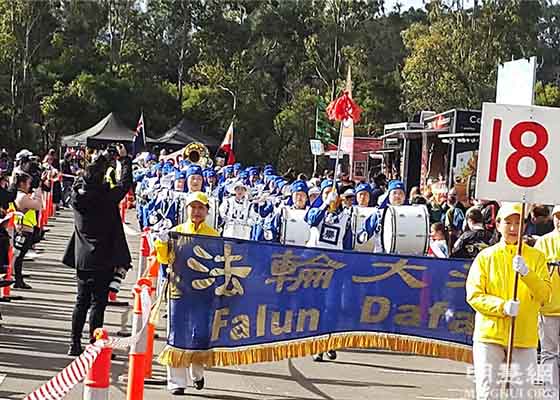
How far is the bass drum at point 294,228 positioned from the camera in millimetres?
12773

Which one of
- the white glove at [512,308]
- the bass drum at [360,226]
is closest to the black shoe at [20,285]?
the bass drum at [360,226]

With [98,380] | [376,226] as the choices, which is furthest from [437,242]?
[98,380]

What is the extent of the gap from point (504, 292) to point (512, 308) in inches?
10.6

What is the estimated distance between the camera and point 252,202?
15.9m

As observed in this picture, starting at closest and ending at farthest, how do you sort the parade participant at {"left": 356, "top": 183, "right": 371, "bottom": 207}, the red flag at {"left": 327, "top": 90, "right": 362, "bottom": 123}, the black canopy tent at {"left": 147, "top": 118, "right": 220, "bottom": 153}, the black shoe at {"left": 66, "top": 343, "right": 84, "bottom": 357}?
the black shoe at {"left": 66, "top": 343, "right": 84, "bottom": 357}
the parade participant at {"left": 356, "top": 183, "right": 371, "bottom": 207}
the red flag at {"left": 327, "top": 90, "right": 362, "bottom": 123}
the black canopy tent at {"left": 147, "top": 118, "right": 220, "bottom": 153}

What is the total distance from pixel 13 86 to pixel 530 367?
5010 centimetres

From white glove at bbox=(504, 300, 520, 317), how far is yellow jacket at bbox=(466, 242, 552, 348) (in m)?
0.13

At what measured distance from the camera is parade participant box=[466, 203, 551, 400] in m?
6.75

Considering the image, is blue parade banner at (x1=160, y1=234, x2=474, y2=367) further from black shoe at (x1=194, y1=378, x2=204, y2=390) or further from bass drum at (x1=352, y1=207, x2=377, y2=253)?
bass drum at (x1=352, y1=207, x2=377, y2=253)

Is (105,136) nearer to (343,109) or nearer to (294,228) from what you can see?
(343,109)

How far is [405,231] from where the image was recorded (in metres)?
12.3

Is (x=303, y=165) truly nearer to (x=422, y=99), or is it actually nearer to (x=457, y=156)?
(x=422, y=99)

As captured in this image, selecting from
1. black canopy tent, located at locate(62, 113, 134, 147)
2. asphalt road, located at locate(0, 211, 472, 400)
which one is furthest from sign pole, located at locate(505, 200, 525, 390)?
black canopy tent, located at locate(62, 113, 134, 147)

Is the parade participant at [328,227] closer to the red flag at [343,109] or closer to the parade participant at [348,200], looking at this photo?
the parade participant at [348,200]
